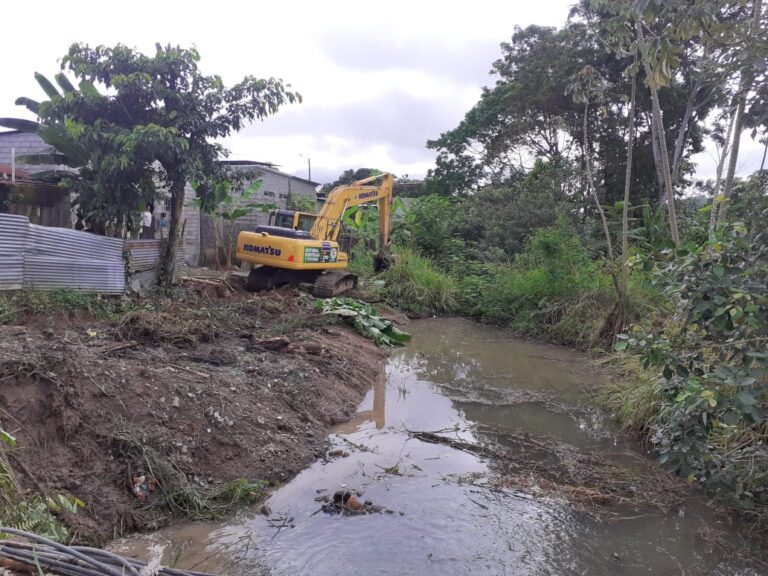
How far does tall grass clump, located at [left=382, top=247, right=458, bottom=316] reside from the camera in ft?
46.8

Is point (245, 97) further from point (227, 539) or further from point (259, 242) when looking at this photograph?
point (227, 539)

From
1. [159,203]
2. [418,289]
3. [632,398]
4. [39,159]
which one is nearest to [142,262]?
[159,203]

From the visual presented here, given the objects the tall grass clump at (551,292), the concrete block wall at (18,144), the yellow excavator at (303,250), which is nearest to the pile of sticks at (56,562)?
the yellow excavator at (303,250)

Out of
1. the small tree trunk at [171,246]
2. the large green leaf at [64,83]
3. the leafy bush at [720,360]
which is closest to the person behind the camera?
the leafy bush at [720,360]

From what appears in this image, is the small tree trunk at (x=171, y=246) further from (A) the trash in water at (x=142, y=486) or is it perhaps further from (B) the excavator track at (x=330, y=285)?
(A) the trash in water at (x=142, y=486)

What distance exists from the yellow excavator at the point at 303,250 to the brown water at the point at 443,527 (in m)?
5.75

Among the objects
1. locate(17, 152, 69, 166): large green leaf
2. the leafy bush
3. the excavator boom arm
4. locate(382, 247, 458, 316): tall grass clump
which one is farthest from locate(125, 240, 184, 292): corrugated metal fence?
the leafy bush

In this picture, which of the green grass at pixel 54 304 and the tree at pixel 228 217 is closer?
the green grass at pixel 54 304

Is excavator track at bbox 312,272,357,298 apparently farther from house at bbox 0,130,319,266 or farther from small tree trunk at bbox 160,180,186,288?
small tree trunk at bbox 160,180,186,288

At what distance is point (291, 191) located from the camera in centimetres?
2600

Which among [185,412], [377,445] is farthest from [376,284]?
[185,412]

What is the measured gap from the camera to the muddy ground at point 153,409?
13.0 feet

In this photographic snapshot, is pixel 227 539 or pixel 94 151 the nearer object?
pixel 227 539

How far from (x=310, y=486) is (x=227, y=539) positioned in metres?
0.99
